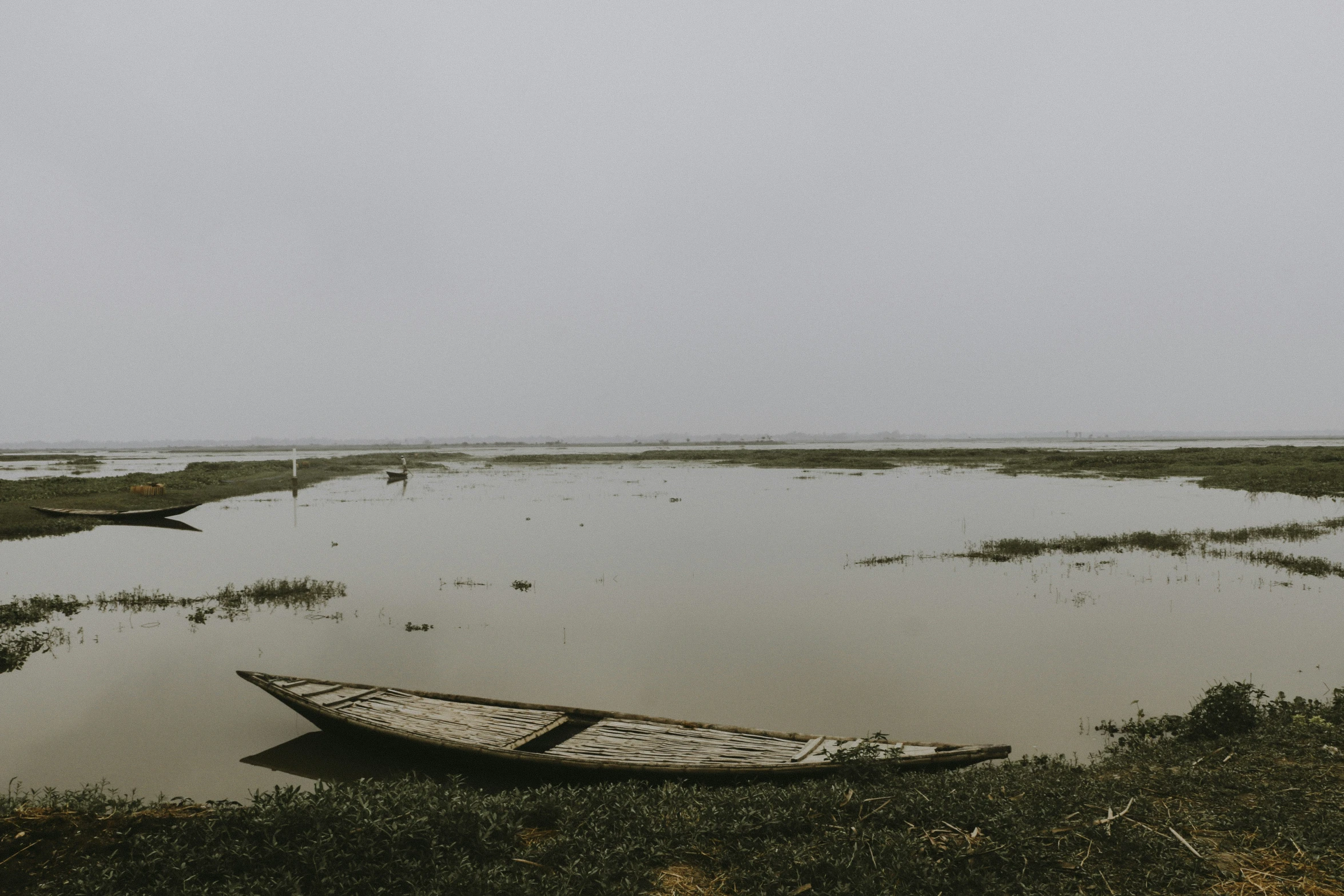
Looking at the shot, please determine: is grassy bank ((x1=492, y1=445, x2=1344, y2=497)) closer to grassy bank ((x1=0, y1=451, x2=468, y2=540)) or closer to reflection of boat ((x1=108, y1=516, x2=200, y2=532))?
grassy bank ((x1=0, y1=451, x2=468, y2=540))

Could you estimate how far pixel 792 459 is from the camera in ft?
307

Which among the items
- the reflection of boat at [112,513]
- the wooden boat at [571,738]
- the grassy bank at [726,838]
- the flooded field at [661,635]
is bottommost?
the flooded field at [661,635]

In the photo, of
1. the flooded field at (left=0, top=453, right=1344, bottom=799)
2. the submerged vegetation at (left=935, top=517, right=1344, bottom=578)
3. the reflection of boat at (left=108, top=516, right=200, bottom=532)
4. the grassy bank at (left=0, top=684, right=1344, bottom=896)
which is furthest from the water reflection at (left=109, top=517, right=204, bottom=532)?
the submerged vegetation at (left=935, top=517, right=1344, bottom=578)

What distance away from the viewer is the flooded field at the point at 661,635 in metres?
10.3

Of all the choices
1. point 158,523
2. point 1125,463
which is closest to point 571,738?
point 158,523

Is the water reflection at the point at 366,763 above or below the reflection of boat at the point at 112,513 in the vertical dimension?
below

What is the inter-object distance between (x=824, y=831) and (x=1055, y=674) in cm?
813

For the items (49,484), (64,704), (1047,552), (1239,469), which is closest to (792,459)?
(1239,469)

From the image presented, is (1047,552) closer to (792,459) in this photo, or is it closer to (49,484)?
(49,484)

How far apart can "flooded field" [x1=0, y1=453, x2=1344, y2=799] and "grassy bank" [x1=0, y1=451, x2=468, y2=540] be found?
2.87m

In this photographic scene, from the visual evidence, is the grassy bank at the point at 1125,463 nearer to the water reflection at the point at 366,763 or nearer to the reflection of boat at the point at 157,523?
the water reflection at the point at 366,763

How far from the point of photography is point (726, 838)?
6.07 metres

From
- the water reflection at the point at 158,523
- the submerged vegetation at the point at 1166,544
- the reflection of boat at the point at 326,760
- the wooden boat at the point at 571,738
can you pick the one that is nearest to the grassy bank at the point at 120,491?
the water reflection at the point at 158,523

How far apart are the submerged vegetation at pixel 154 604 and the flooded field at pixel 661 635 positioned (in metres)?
0.41
